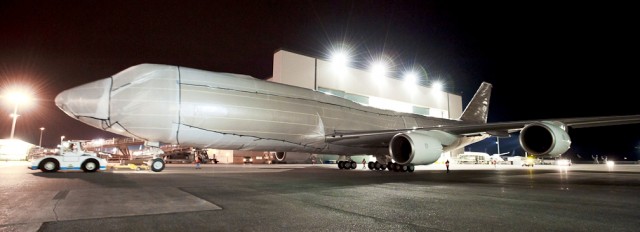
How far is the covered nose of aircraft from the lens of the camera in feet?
35.5

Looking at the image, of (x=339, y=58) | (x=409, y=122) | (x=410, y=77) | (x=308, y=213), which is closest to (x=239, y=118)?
(x=308, y=213)

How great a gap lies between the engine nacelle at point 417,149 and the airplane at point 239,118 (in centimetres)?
4

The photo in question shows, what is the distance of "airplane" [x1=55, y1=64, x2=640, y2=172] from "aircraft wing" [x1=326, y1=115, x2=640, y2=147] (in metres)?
0.04

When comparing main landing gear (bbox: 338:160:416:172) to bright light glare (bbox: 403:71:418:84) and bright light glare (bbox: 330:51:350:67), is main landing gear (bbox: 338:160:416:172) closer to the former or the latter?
bright light glare (bbox: 330:51:350:67)

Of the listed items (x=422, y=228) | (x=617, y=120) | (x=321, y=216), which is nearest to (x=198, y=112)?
(x=321, y=216)

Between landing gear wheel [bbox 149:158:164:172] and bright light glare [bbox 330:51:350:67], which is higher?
bright light glare [bbox 330:51:350:67]

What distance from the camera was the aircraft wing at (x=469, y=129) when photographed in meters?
13.1

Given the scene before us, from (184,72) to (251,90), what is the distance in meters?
2.38

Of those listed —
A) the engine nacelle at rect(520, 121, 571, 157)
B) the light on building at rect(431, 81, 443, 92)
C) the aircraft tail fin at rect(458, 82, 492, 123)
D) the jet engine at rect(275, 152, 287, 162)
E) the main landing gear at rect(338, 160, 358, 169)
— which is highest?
the light on building at rect(431, 81, 443, 92)

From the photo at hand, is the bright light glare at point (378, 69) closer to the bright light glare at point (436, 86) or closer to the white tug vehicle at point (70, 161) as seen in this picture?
the bright light glare at point (436, 86)

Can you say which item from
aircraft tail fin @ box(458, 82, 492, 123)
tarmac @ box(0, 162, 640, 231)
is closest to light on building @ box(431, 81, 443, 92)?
aircraft tail fin @ box(458, 82, 492, 123)

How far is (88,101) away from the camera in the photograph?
35.4 ft

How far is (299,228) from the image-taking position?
3.98 meters

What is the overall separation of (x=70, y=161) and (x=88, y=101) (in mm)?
9144
